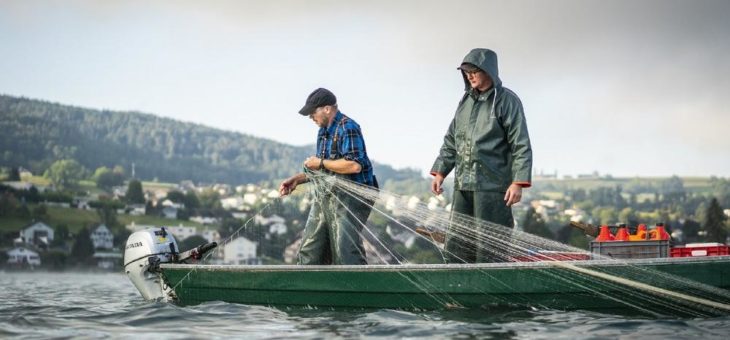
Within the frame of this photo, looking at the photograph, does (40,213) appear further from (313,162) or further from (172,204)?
(313,162)

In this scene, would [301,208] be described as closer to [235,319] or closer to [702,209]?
[235,319]

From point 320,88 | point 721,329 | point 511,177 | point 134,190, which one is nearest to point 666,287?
point 721,329

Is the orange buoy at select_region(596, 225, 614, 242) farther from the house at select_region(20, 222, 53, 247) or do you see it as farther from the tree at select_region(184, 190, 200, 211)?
the tree at select_region(184, 190, 200, 211)

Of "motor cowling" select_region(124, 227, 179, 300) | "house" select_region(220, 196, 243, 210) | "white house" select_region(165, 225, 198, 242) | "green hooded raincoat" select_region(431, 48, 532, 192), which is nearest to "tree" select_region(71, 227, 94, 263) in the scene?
"white house" select_region(165, 225, 198, 242)

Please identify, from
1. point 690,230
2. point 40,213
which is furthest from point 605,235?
point 40,213

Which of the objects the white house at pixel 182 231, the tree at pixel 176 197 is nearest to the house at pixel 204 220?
the tree at pixel 176 197

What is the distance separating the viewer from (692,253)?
1038 cm

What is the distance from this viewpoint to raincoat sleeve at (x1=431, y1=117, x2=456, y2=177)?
10781 mm

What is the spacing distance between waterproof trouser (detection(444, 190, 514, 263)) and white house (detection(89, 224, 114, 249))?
143796mm

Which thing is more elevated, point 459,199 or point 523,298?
point 459,199

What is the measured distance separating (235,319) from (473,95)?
11.1 feet

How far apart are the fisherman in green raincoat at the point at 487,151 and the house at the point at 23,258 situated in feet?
441

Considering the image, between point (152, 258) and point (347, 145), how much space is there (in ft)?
10.1

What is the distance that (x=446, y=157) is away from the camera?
10883 mm
